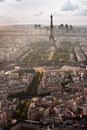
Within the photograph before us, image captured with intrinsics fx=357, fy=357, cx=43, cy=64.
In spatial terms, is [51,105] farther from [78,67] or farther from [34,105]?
[78,67]

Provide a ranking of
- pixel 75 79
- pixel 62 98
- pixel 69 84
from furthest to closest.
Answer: pixel 75 79 → pixel 69 84 → pixel 62 98

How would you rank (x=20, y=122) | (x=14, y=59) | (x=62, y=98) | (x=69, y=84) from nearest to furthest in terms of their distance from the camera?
(x=20, y=122) < (x=62, y=98) < (x=69, y=84) < (x=14, y=59)

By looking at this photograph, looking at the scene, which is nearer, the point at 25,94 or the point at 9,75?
the point at 25,94

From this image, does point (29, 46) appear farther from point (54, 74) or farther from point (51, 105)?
point (51, 105)

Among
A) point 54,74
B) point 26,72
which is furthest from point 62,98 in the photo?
point 26,72

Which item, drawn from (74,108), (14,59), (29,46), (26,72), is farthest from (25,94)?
(29,46)

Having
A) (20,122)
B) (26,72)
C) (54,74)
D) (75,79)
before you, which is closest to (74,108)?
(20,122)

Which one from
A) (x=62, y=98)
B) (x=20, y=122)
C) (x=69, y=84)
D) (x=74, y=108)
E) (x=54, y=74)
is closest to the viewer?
(x=20, y=122)

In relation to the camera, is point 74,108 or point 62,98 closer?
point 74,108

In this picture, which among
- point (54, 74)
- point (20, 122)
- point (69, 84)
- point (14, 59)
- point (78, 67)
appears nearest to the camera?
point (20, 122)
